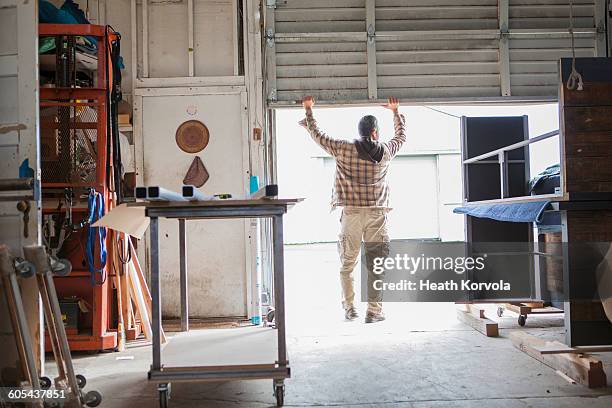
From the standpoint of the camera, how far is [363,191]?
4.89 m

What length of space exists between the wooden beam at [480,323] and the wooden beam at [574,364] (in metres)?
0.55

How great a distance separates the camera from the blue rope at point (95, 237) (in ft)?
12.4

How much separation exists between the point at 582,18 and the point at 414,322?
3326 millimetres

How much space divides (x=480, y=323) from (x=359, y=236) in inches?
49.0

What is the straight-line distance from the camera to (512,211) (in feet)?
12.8

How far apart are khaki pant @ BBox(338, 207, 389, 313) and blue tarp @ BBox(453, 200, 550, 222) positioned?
0.76 meters

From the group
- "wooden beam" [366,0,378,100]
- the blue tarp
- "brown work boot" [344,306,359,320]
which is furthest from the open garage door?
"brown work boot" [344,306,359,320]

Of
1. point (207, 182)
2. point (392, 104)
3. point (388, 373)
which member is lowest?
point (388, 373)

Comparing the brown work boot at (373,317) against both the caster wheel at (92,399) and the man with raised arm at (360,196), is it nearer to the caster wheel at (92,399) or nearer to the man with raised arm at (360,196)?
the man with raised arm at (360,196)

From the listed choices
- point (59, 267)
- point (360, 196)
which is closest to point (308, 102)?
point (360, 196)

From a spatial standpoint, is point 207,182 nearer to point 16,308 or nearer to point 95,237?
point 95,237

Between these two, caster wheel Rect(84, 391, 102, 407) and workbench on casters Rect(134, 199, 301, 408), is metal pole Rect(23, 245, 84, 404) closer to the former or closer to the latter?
caster wheel Rect(84, 391, 102, 407)

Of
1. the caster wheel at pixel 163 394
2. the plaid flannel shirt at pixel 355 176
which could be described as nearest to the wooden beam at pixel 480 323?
the plaid flannel shirt at pixel 355 176

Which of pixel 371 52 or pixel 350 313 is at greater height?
pixel 371 52
